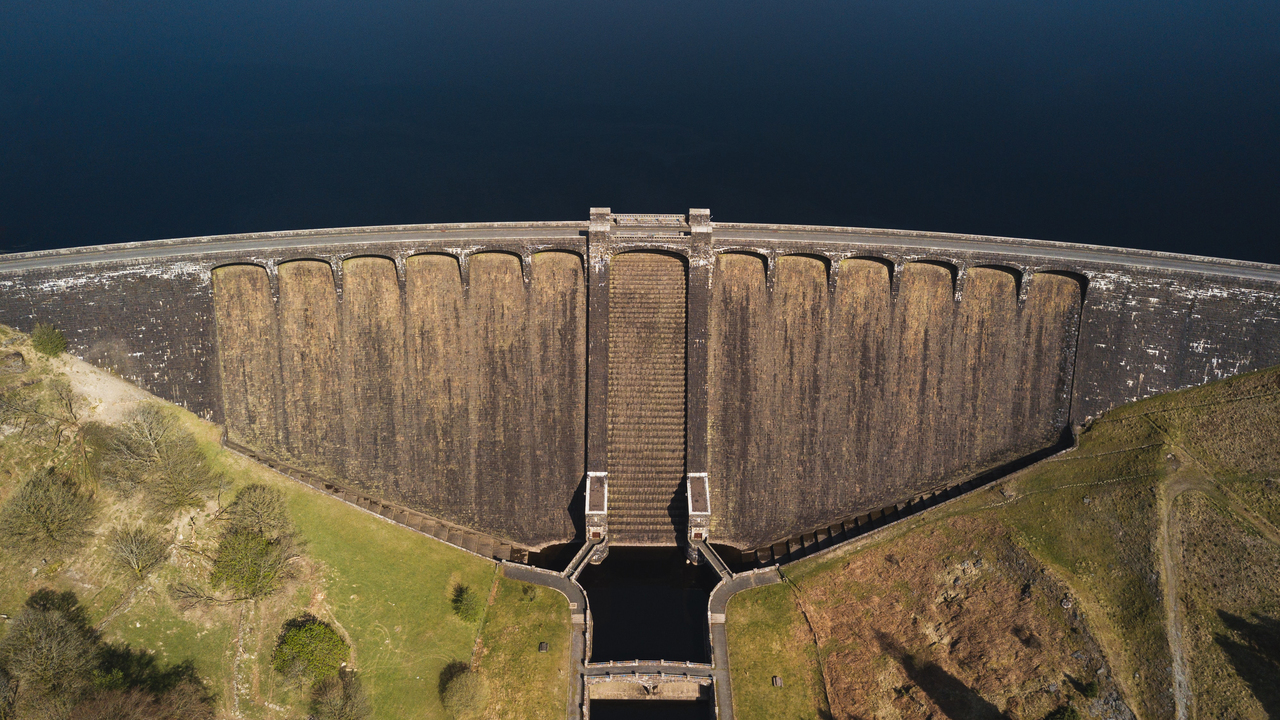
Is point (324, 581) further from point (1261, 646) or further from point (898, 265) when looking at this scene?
point (1261, 646)

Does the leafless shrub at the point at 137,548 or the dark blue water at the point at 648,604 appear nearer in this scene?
the leafless shrub at the point at 137,548

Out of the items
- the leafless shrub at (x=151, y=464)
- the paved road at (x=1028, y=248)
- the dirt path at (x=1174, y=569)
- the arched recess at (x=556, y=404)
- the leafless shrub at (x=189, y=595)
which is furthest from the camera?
the arched recess at (x=556, y=404)

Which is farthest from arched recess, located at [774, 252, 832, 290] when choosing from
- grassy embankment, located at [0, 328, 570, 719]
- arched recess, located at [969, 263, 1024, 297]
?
grassy embankment, located at [0, 328, 570, 719]

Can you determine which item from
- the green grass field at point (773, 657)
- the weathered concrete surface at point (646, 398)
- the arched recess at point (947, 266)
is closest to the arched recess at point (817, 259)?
the arched recess at point (947, 266)

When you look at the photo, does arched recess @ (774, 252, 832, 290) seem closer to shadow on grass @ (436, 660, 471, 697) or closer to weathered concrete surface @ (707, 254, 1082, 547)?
weathered concrete surface @ (707, 254, 1082, 547)

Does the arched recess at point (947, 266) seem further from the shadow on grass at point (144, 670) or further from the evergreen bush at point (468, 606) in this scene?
the shadow on grass at point (144, 670)
